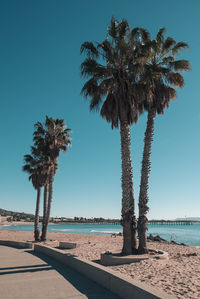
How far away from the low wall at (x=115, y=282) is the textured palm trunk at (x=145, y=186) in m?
4.18

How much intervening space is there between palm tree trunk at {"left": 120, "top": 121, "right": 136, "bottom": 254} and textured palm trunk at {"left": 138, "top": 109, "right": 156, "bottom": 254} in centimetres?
45

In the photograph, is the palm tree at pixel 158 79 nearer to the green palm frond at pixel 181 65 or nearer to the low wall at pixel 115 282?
the green palm frond at pixel 181 65

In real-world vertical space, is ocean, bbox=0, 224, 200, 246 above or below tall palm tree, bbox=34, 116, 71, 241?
below

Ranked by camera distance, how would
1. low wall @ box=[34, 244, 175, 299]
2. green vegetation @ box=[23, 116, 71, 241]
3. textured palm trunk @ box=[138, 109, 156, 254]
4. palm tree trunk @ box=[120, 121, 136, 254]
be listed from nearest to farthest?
1. low wall @ box=[34, 244, 175, 299]
2. palm tree trunk @ box=[120, 121, 136, 254]
3. textured palm trunk @ box=[138, 109, 156, 254]
4. green vegetation @ box=[23, 116, 71, 241]

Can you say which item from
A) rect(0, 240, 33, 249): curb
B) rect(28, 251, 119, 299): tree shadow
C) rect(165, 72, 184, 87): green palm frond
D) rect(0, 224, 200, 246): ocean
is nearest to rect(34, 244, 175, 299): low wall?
rect(28, 251, 119, 299): tree shadow

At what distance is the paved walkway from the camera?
5598 mm

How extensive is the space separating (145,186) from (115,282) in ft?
23.4

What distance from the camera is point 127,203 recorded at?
11719 mm

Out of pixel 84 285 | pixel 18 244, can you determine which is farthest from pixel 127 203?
pixel 18 244

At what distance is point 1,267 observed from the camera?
910cm

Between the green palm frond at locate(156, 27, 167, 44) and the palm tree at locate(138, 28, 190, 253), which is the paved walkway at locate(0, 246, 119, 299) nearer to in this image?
the palm tree at locate(138, 28, 190, 253)

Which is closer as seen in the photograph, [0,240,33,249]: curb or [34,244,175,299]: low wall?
[34,244,175,299]: low wall

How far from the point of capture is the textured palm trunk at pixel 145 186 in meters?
11.9

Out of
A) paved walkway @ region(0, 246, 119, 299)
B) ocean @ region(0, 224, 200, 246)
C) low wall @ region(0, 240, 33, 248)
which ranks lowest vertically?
ocean @ region(0, 224, 200, 246)
